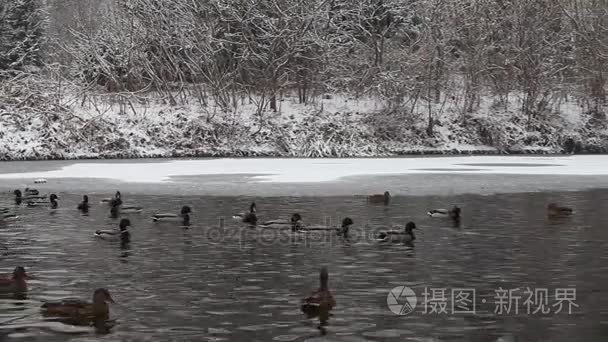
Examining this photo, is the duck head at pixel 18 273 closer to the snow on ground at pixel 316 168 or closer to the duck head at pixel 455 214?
the duck head at pixel 455 214

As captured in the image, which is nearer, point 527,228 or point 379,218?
point 527,228

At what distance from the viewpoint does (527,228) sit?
20125 millimetres

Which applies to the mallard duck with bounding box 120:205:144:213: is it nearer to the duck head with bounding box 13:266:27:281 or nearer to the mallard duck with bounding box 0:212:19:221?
the mallard duck with bounding box 0:212:19:221

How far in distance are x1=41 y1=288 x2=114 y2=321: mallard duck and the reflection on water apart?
0.28 meters

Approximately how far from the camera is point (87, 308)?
37.3ft

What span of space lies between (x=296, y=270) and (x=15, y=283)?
14.7ft

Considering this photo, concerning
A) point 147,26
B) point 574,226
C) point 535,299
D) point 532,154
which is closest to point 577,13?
point 532,154

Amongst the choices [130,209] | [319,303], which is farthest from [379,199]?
[319,303]

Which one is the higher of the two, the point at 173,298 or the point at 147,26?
the point at 147,26

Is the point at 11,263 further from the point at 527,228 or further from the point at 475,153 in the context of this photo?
the point at 475,153

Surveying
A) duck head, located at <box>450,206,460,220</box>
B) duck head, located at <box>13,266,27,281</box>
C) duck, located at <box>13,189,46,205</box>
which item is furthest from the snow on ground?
duck head, located at <box>13,266,27,281</box>

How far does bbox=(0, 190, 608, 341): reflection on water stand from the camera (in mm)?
10820

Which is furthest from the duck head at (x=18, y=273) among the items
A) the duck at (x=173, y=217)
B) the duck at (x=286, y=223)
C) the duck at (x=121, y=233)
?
the duck at (x=173, y=217)

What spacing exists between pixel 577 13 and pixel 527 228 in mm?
39660
